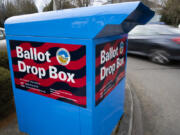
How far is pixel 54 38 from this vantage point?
1562 millimetres

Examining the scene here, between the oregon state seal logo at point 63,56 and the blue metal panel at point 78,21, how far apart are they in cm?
15

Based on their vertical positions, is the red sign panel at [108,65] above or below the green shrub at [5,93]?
above

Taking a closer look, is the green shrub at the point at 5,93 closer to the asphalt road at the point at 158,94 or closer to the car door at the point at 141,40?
the asphalt road at the point at 158,94

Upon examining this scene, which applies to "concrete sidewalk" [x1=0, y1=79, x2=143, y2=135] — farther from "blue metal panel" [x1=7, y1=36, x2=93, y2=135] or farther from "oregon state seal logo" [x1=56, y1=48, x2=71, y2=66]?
"oregon state seal logo" [x1=56, y1=48, x2=71, y2=66]

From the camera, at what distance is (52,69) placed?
5.53ft

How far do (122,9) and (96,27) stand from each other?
0.86ft

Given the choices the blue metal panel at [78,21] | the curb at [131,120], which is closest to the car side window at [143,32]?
the curb at [131,120]

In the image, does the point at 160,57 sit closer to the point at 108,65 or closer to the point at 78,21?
the point at 108,65

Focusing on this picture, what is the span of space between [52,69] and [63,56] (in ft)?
0.76

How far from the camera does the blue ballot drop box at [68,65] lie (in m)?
1.42

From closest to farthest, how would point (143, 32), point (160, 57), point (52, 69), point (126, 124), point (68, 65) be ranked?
point (68, 65)
point (52, 69)
point (126, 124)
point (160, 57)
point (143, 32)

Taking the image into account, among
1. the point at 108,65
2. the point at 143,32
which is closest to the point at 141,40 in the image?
the point at 143,32

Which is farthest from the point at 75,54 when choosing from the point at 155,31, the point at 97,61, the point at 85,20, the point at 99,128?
the point at 155,31

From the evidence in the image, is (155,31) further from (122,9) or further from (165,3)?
(165,3)
